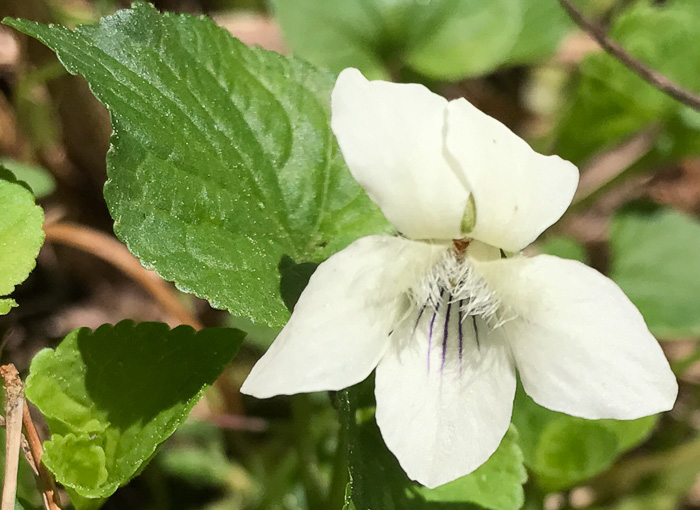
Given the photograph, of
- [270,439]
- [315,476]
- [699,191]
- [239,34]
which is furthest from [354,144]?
[699,191]

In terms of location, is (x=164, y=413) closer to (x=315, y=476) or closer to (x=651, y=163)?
(x=315, y=476)

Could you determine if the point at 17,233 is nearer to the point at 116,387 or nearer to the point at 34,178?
the point at 116,387

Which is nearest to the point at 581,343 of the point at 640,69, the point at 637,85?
the point at 640,69

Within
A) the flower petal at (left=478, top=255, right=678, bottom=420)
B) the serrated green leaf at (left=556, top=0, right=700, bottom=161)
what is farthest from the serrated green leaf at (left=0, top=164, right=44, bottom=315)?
the serrated green leaf at (left=556, top=0, right=700, bottom=161)

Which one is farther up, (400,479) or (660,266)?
(400,479)

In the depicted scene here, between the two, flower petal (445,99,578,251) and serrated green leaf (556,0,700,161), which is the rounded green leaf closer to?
flower petal (445,99,578,251)
